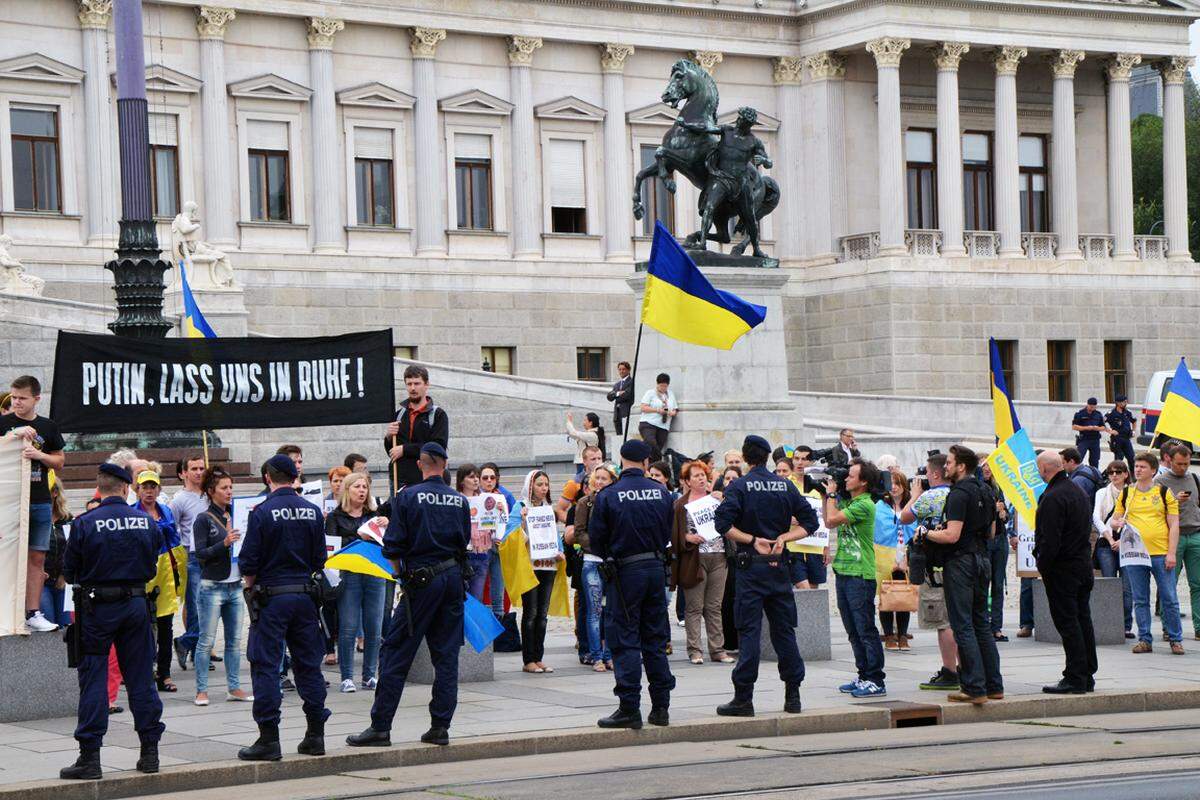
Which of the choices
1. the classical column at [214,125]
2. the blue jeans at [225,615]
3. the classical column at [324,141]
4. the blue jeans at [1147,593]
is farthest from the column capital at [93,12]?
the blue jeans at [1147,593]

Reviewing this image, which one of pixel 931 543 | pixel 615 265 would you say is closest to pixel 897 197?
pixel 615 265

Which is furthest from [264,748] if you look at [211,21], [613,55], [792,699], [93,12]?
[613,55]

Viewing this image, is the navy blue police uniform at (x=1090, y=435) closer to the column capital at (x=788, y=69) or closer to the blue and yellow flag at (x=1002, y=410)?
the blue and yellow flag at (x=1002, y=410)

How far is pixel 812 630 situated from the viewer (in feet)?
60.2

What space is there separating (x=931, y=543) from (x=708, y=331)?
4203 mm

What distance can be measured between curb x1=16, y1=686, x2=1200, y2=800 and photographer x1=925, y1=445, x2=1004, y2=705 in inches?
9.7

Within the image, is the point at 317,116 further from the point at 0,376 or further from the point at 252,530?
the point at 252,530

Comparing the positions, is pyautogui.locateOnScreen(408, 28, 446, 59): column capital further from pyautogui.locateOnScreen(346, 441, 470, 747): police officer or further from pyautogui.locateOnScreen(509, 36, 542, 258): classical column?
pyautogui.locateOnScreen(346, 441, 470, 747): police officer

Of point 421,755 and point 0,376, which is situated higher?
point 0,376

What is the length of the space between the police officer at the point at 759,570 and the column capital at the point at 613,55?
39.9 m

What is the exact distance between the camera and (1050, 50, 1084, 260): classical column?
5675 cm

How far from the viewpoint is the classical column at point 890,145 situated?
54062mm

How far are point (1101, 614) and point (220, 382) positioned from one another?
8.82 m

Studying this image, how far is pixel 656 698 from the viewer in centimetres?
1443
